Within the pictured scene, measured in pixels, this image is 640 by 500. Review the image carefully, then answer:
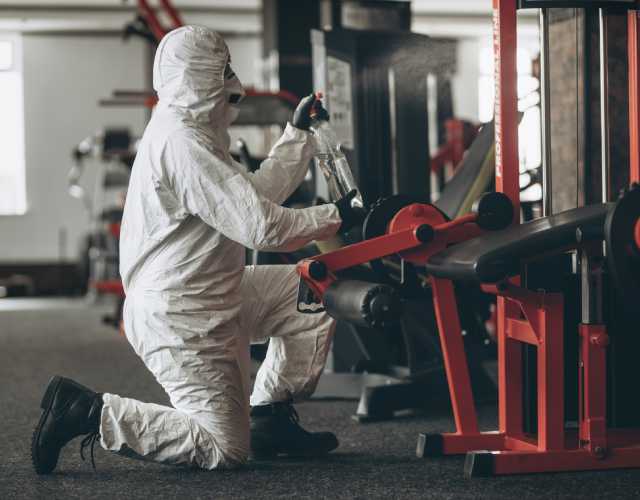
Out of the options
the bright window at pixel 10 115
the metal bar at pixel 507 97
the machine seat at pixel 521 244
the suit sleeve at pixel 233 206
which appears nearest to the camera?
the machine seat at pixel 521 244

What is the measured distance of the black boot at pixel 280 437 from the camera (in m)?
2.95

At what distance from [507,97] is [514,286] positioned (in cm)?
54

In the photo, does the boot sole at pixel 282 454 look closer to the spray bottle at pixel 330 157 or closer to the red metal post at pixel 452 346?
the red metal post at pixel 452 346

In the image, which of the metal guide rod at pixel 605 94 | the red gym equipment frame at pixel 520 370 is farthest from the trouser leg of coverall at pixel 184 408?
the metal guide rod at pixel 605 94

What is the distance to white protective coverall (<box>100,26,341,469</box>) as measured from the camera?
2.62 meters

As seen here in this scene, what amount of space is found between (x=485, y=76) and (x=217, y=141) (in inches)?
456

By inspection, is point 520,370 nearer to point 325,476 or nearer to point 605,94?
point 325,476

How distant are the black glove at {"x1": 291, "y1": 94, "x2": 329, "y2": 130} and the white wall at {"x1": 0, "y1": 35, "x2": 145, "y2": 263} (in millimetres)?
10447

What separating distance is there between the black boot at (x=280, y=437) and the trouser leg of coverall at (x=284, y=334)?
1.4 inches

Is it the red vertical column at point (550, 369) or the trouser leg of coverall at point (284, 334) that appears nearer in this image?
the red vertical column at point (550, 369)

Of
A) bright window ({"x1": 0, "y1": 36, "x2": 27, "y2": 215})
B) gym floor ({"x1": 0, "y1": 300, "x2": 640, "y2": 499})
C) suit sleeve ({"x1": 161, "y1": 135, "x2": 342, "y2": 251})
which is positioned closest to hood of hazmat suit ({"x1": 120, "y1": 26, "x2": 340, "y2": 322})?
suit sleeve ({"x1": 161, "y1": 135, "x2": 342, "y2": 251})

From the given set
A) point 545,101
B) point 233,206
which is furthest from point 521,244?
point 233,206

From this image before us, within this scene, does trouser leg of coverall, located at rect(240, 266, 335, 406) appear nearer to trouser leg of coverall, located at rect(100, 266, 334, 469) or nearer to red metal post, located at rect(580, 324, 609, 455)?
trouser leg of coverall, located at rect(100, 266, 334, 469)

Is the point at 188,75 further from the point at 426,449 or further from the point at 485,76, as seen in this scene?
the point at 485,76
